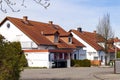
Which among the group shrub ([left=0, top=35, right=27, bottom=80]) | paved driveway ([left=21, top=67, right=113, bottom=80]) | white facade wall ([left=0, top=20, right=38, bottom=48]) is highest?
white facade wall ([left=0, top=20, right=38, bottom=48])

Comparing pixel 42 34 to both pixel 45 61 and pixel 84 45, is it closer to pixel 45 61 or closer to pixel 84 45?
pixel 45 61

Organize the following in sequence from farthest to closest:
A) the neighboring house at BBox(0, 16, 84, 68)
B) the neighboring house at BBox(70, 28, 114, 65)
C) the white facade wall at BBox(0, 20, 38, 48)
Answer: the neighboring house at BBox(70, 28, 114, 65) → the white facade wall at BBox(0, 20, 38, 48) → the neighboring house at BBox(0, 16, 84, 68)

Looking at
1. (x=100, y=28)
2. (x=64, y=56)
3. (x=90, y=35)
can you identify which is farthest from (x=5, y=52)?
(x=90, y=35)

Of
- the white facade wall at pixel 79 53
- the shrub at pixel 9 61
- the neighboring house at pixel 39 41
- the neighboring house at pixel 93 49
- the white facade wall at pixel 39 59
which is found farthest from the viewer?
the neighboring house at pixel 93 49

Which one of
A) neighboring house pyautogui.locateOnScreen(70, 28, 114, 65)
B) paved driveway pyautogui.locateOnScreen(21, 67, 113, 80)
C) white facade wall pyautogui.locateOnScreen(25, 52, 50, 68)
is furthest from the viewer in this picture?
neighboring house pyautogui.locateOnScreen(70, 28, 114, 65)

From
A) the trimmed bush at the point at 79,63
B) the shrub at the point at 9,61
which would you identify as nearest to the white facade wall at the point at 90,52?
the trimmed bush at the point at 79,63

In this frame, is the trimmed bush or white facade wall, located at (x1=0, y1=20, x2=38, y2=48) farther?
the trimmed bush

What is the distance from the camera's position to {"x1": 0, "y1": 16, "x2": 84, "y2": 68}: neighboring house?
188ft

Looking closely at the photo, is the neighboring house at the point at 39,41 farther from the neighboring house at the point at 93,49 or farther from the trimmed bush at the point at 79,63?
the neighboring house at the point at 93,49

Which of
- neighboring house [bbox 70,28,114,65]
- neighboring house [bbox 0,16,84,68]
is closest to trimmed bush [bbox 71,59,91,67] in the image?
neighboring house [bbox 0,16,84,68]

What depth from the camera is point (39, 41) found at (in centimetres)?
6066

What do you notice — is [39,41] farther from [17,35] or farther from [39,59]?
[17,35]

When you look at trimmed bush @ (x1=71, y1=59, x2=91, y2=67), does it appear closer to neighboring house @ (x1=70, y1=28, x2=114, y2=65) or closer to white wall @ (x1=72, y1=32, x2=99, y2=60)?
neighboring house @ (x1=70, y1=28, x2=114, y2=65)

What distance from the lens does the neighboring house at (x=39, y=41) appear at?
5741cm
